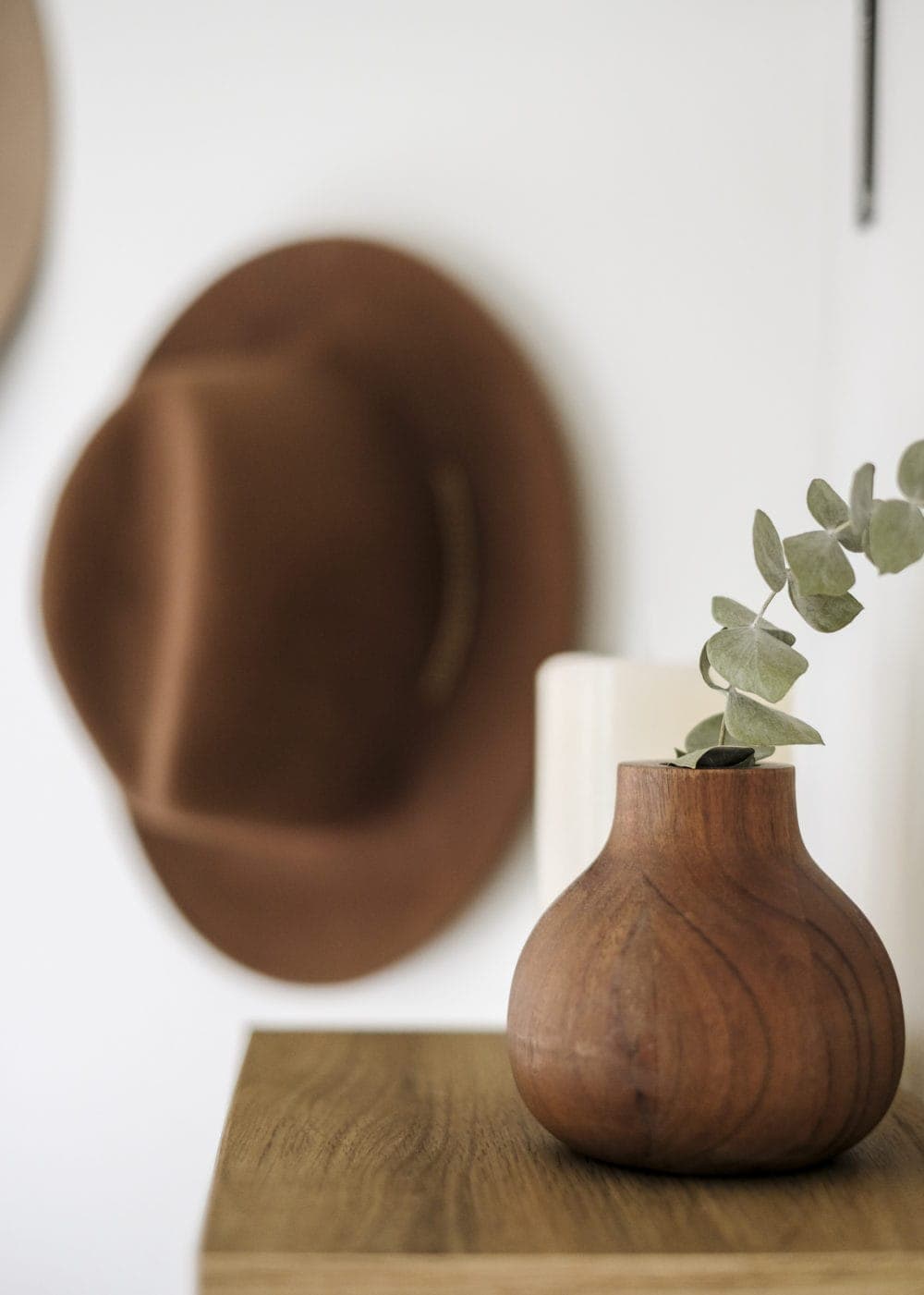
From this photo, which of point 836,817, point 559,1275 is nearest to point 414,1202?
point 559,1275

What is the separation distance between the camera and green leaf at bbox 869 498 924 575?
1.17ft

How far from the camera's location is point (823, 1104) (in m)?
0.36

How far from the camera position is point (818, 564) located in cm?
39

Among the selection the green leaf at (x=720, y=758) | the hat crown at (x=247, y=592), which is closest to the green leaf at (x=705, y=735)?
the green leaf at (x=720, y=758)

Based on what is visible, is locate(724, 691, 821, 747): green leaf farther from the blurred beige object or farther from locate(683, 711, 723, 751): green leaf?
the blurred beige object

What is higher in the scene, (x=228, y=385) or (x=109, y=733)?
(x=228, y=385)

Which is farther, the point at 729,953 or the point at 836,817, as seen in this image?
the point at 836,817

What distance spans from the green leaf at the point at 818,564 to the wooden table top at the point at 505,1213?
0.17 meters

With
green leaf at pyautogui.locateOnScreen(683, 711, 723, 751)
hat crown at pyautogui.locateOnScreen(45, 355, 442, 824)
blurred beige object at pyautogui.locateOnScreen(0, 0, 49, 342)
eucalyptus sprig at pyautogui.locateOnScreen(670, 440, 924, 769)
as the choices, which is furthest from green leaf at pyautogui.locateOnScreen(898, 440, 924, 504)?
blurred beige object at pyautogui.locateOnScreen(0, 0, 49, 342)

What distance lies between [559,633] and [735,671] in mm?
498

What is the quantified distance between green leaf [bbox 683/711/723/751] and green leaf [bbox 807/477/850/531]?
10 centimetres

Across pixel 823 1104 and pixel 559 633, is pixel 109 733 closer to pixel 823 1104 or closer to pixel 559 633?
pixel 559 633

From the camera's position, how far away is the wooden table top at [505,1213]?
0.31 m

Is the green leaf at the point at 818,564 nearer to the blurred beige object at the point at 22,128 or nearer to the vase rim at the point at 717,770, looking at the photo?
the vase rim at the point at 717,770
